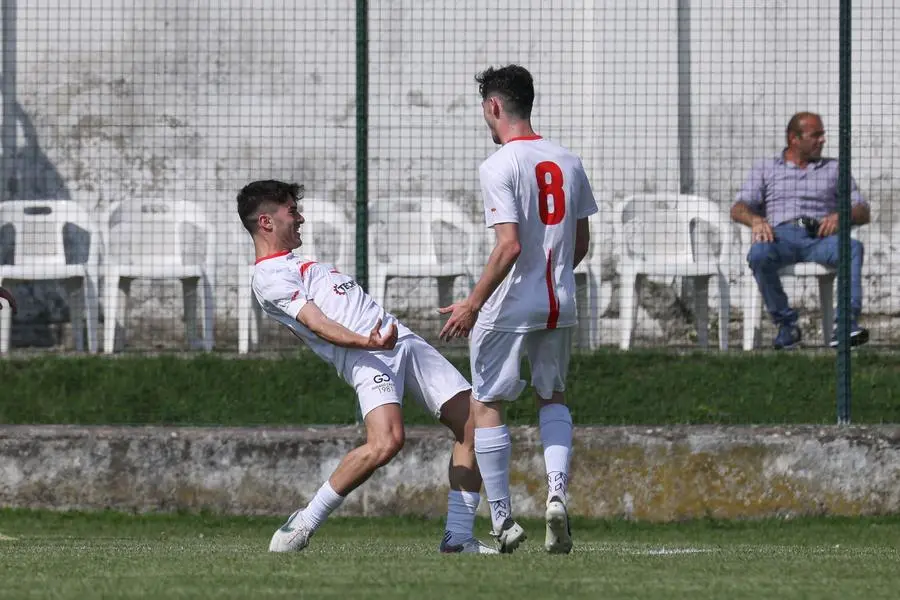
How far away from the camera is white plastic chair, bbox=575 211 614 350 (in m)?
10.5

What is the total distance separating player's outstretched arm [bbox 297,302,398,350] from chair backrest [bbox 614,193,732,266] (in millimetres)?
4591

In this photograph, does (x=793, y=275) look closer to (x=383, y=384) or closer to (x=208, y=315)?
(x=208, y=315)

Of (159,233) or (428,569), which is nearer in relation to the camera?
(428,569)

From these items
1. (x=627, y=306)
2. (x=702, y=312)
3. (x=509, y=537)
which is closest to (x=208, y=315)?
(x=627, y=306)

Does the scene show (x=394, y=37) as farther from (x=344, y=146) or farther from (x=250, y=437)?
(x=250, y=437)

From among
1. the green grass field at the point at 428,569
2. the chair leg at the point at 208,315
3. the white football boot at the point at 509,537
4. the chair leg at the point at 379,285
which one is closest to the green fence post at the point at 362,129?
the chair leg at the point at 379,285

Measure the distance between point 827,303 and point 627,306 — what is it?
1.28 meters

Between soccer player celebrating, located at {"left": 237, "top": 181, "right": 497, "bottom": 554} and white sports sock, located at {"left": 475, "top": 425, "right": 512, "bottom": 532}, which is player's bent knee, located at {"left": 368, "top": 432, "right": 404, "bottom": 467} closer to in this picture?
soccer player celebrating, located at {"left": 237, "top": 181, "right": 497, "bottom": 554}

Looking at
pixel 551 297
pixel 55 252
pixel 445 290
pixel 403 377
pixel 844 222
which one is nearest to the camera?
pixel 551 297

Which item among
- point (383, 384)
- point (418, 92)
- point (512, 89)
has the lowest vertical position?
point (383, 384)

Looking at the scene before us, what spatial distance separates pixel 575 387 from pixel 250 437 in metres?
1.93

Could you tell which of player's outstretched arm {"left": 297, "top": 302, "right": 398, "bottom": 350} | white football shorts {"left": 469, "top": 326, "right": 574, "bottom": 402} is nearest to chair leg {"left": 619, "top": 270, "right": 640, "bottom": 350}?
white football shorts {"left": 469, "top": 326, "right": 574, "bottom": 402}

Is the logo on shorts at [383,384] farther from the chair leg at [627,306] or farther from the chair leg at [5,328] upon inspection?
the chair leg at [5,328]

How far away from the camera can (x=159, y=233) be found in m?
11.8
